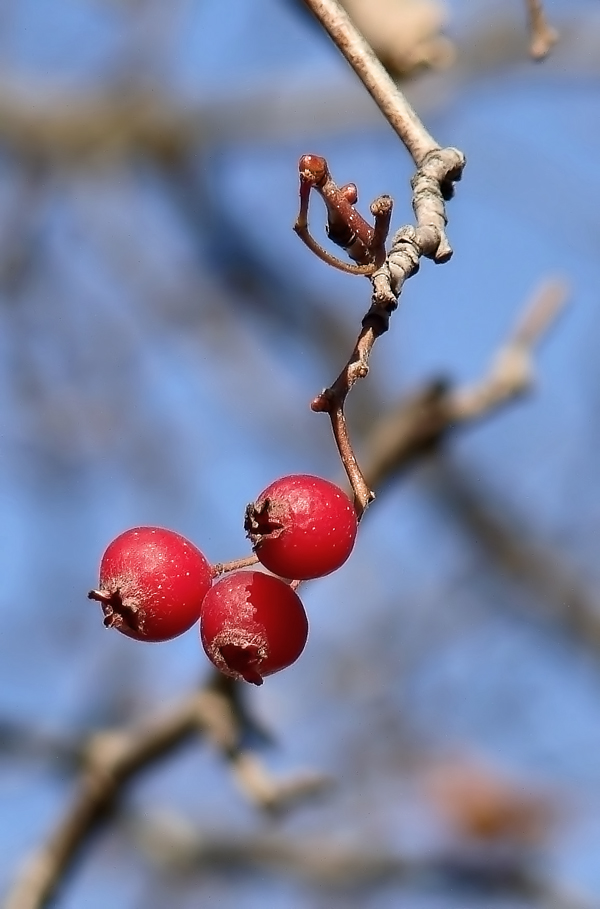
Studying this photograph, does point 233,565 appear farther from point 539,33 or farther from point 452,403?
point 452,403

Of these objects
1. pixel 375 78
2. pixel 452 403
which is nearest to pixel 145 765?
pixel 452 403

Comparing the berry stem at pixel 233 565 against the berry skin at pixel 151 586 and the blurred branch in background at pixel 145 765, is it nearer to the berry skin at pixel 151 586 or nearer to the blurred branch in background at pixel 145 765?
the berry skin at pixel 151 586

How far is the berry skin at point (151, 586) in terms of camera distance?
1.21 metres

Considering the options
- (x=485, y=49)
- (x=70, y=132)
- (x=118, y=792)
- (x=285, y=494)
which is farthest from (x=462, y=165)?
(x=70, y=132)

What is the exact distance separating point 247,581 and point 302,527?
0.13 m

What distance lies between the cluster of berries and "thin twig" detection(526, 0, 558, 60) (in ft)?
2.53

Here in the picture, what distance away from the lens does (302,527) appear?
3.63 feet

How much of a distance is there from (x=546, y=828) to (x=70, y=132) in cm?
491

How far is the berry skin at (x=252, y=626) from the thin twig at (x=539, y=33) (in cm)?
87

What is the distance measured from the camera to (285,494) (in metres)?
1.14

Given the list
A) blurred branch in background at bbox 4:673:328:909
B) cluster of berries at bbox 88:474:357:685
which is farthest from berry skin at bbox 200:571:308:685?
blurred branch in background at bbox 4:673:328:909

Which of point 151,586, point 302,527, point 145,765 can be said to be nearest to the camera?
point 302,527

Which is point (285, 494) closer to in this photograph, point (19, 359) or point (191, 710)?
point (191, 710)

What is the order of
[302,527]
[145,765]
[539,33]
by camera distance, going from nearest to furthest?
1. [302,527]
2. [539,33]
3. [145,765]
